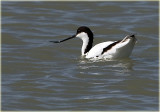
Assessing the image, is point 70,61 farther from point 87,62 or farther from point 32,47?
point 32,47

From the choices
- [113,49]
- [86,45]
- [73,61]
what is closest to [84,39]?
[86,45]

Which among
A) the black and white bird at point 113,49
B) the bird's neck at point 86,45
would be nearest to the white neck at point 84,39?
the bird's neck at point 86,45

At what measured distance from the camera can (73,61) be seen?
532 inches

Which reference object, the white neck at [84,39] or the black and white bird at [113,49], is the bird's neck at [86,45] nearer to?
the white neck at [84,39]

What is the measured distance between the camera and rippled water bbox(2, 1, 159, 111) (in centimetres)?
1094

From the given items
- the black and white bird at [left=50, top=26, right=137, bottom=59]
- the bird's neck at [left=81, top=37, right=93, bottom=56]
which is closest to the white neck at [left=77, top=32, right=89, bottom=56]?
the bird's neck at [left=81, top=37, right=93, bottom=56]

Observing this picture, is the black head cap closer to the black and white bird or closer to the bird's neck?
the bird's neck

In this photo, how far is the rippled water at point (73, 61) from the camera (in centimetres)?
1094

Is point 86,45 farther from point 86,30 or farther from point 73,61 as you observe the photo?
point 73,61

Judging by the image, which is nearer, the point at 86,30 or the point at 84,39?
the point at 86,30

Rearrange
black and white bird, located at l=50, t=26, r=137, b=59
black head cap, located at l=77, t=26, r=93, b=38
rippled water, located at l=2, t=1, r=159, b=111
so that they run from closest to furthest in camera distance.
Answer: rippled water, located at l=2, t=1, r=159, b=111 < black and white bird, located at l=50, t=26, r=137, b=59 < black head cap, located at l=77, t=26, r=93, b=38

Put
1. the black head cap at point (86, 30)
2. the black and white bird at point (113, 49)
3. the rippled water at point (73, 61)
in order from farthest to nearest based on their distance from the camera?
the black head cap at point (86, 30) → the black and white bird at point (113, 49) → the rippled water at point (73, 61)

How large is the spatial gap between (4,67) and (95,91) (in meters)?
2.40

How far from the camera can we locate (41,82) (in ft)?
39.1
